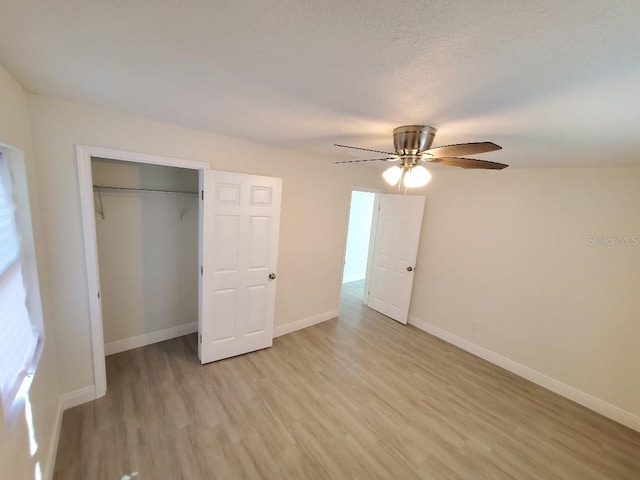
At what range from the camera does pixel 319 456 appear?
1.84 meters

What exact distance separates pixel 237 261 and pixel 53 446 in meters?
1.74

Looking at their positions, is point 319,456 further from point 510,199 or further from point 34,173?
point 510,199

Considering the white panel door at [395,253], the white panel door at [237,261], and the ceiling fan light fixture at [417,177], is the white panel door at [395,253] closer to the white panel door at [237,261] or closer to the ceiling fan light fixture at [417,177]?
the white panel door at [237,261]

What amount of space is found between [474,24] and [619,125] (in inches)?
53.1

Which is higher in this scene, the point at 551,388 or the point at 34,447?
the point at 34,447

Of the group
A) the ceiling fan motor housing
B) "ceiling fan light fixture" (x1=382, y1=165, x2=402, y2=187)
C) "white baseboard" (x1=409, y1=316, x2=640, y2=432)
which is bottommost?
"white baseboard" (x1=409, y1=316, x2=640, y2=432)

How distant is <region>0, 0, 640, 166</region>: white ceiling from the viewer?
725 mm

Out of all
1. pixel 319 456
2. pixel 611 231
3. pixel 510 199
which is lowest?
pixel 319 456

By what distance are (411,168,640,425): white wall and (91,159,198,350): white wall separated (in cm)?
325

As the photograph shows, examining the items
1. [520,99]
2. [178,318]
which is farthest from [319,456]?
[520,99]

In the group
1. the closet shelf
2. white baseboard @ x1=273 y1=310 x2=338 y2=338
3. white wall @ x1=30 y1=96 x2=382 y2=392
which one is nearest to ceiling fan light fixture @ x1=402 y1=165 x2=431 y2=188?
white wall @ x1=30 y1=96 x2=382 y2=392

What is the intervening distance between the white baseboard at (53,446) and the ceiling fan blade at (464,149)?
9.50 feet

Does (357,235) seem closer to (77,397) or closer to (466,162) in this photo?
(466,162)

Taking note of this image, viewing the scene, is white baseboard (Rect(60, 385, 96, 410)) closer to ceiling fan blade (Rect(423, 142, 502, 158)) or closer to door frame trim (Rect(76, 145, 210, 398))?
door frame trim (Rect(76, 145, 210, 398))
